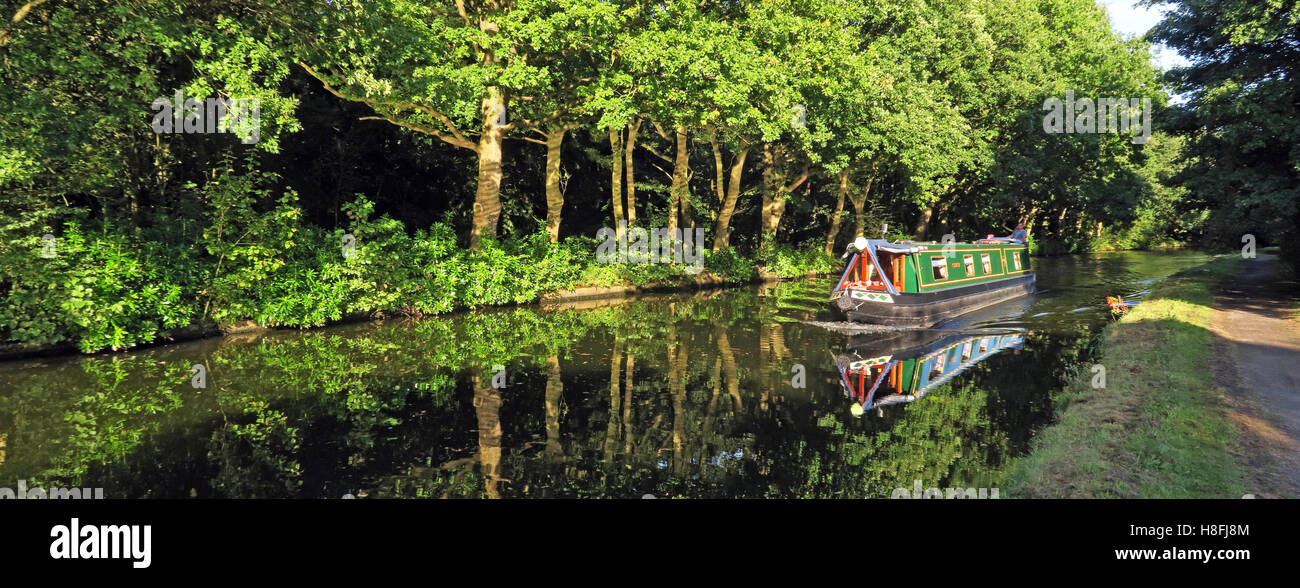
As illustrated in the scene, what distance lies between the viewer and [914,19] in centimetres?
3169

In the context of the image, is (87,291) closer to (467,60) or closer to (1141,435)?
(467,60)

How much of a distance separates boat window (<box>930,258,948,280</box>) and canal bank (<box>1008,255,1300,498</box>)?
6.04 metres

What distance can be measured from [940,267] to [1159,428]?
41.5 ft

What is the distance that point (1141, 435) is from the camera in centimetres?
796

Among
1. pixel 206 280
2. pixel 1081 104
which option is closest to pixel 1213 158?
pixel 1081 104

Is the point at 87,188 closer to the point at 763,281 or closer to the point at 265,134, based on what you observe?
the point at 265,134

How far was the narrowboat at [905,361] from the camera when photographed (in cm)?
1137

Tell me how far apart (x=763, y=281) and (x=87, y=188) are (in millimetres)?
25452
